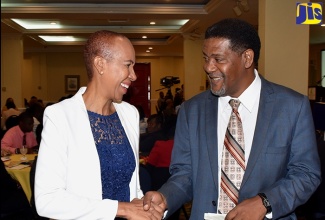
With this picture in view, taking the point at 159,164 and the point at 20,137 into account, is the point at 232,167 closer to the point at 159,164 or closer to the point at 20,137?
the point at 159,164

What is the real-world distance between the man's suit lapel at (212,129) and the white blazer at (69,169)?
18.2 inches

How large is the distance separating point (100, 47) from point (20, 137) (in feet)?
16.2

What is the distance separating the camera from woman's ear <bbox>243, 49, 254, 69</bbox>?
6.27 ft

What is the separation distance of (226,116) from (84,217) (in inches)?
31.0

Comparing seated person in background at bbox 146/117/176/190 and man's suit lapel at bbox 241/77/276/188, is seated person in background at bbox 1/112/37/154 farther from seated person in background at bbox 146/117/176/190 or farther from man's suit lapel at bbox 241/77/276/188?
A: man's suit lapel at bbox 241/77/276/188

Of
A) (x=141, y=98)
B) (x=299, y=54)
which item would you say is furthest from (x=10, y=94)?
(x=299, y=54)

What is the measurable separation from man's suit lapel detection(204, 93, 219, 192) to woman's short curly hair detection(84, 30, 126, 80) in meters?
0.51

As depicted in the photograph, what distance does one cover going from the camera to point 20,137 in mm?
6461

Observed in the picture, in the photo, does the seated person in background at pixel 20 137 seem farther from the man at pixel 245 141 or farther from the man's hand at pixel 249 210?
the man's hand at pixel 249 210

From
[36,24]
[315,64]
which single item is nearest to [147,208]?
[36,24]

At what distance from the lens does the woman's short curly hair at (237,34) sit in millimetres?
1884

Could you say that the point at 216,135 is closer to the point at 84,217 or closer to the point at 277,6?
the point at 84,217

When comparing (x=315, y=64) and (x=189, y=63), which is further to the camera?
(x=315, y=64)

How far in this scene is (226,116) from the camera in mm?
1988
